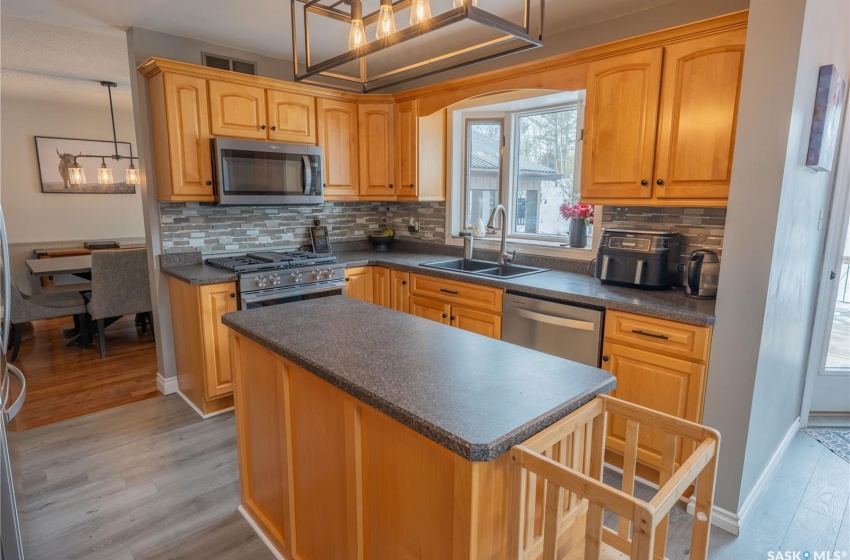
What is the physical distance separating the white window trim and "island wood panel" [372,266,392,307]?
0.67 meters

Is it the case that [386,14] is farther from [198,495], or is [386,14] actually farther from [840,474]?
[840,474]

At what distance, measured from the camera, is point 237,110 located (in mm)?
3121

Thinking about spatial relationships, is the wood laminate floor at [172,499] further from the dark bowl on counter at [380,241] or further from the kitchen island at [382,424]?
the dark bowl on counter at [380,241]

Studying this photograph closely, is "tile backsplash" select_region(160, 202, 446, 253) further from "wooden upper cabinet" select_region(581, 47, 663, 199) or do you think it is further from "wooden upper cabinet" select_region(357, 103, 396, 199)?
"wooden upper cabinet" select_region(581, 47, 663, 199)

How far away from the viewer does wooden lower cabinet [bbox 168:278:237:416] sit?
2.85 metres

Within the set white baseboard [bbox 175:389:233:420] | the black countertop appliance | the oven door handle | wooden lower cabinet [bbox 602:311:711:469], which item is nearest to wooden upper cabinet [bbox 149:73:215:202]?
the oven door handle

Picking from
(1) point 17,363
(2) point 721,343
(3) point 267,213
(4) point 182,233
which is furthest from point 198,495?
(1) point 17,363

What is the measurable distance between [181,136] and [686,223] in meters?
3.06

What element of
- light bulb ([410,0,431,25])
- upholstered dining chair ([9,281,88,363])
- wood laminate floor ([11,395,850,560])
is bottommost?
wood laminate floor ([11,395,850,560])

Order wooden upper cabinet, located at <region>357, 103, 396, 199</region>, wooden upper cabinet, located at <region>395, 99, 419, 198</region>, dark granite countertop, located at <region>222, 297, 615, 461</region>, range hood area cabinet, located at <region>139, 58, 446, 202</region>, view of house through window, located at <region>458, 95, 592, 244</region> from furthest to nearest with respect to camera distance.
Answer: wooden upper cabinet, located at <region>357, 103, 396, 199</region>, wooden upper cabinet, located at <region>395, 99, 419, 198</region>, view of house through window, located at <region>458, 95, 592, 244</region>, range hood area cabinet, located at <region>139, 58, 446, 202</region>, dark granite countertop, located at <region>222, 297, 615, 461</region>

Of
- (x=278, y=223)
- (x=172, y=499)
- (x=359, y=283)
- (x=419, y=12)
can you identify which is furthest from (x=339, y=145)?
(x=172, y=499)

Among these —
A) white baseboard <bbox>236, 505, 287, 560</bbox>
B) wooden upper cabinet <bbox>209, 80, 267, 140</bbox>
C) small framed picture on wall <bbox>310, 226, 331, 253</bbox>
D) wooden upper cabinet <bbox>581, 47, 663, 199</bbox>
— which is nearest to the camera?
white baseboard <bbox>236, 505, 287, 560</bbox>

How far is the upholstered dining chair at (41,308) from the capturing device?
3814 mm

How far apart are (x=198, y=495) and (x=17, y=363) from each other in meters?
2.90
